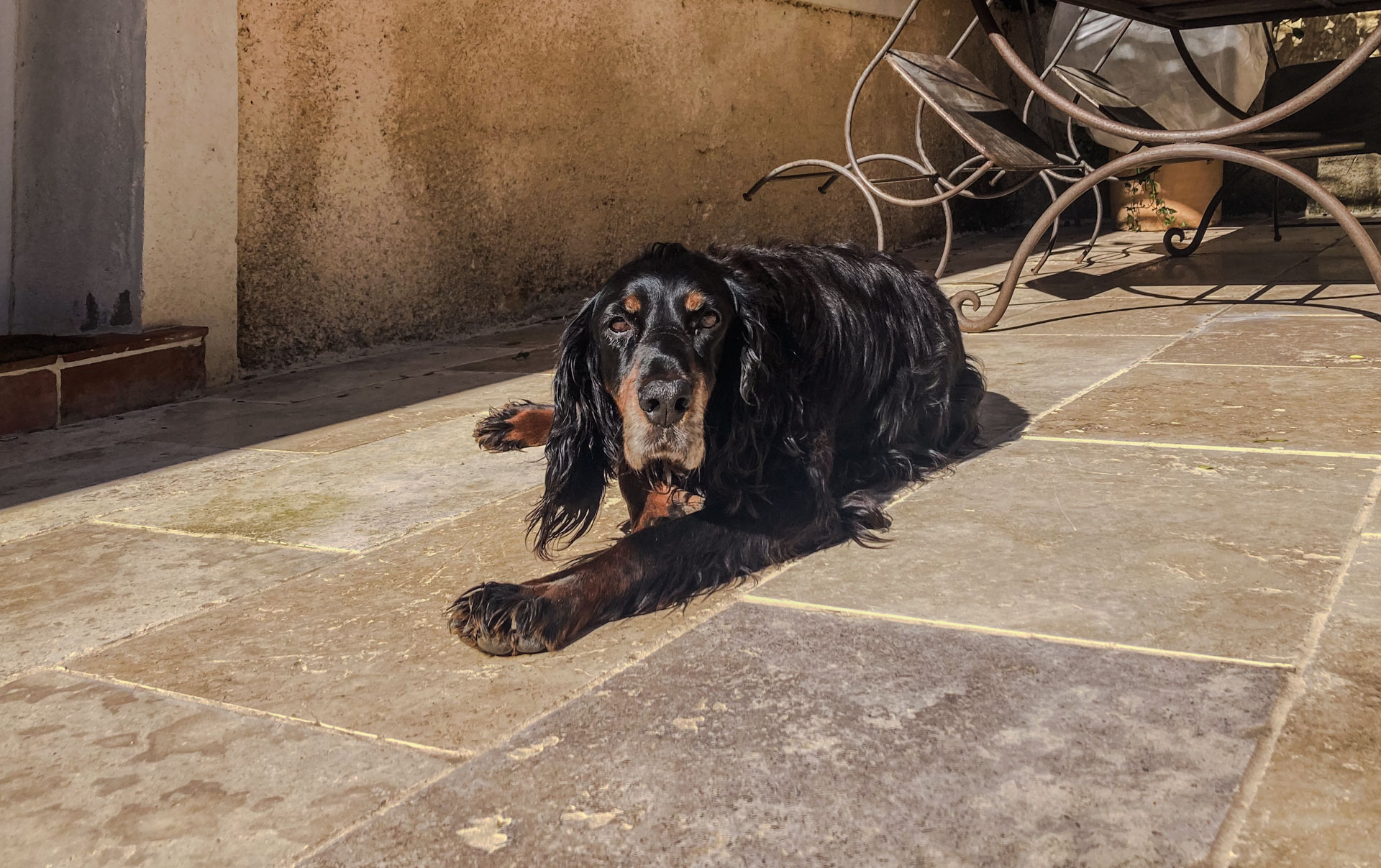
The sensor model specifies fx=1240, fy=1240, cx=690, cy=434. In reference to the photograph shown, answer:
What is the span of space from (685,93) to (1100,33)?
2804 mm

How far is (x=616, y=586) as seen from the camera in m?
2.07

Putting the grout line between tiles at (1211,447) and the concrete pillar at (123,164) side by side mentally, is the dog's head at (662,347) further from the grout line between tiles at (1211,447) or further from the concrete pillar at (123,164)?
the concrete pillar at (123,164)

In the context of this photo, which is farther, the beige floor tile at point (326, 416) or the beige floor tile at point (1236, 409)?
the beige floor tile at point (326, 416)

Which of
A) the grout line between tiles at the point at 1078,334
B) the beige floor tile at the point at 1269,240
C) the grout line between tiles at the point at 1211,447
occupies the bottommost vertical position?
the grout line between tiles at the point at 1211,447

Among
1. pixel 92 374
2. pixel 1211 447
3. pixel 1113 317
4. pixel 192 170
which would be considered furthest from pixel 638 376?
pixel 1113 317

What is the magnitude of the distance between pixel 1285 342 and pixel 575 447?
9.50 feet

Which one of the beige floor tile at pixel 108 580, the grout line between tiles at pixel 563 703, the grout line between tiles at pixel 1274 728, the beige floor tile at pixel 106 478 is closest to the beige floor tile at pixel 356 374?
the beige floor tile at pixel 106 478

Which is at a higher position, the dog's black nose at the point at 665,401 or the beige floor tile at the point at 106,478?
the dog's black nose at the point at 665,401

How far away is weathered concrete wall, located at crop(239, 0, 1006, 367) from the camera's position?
4621mm

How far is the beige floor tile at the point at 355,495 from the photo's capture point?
2.67 meters

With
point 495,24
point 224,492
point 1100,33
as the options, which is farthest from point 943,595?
point 1100,33

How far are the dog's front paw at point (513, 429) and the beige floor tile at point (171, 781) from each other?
1.60 m

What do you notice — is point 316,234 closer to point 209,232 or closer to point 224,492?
point 209,232

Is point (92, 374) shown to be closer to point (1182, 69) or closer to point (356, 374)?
point (356, 374)
